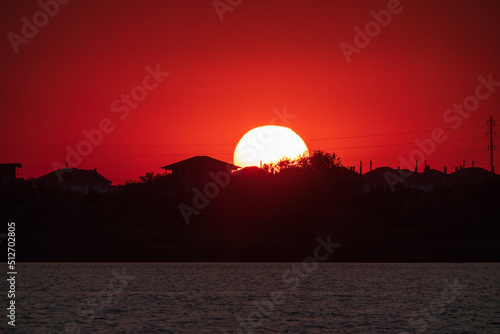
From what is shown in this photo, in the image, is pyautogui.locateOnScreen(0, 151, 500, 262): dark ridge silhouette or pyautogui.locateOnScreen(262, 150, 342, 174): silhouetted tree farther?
pyautogui.locateOnScreen(262, 150, 342, 174): silhouetted tree

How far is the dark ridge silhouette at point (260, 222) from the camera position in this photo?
86.2 meters


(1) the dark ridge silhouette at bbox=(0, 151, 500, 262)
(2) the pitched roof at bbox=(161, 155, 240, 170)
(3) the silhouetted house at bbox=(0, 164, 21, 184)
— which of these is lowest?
(1) the dark ridge silhouette at bbox=(0, 151, 500, 262)

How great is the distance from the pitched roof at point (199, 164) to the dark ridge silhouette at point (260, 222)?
4230cm

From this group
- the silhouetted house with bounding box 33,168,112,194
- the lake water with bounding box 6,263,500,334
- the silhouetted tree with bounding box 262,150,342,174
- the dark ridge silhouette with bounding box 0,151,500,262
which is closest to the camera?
the lake water with bounding box 6,263,500,334

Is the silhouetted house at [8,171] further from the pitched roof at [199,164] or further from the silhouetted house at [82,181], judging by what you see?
the silhouetted house at [82,181]

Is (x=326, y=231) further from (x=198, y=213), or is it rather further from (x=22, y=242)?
(x=22, y=242)

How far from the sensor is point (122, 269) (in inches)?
3413

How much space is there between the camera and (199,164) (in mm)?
150250

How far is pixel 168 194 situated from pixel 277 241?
65.0ft

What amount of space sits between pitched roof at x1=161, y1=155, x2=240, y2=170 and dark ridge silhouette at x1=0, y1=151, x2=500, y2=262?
139 ft

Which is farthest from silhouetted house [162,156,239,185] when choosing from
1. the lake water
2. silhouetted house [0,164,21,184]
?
the lake water

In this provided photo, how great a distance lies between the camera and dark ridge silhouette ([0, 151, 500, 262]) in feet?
283

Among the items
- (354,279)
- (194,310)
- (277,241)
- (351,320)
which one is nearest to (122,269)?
(277,241)

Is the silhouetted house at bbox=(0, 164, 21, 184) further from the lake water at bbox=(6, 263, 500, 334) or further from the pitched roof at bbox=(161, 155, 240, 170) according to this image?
the lake water at bbox=(6, 263, 500, 334)
